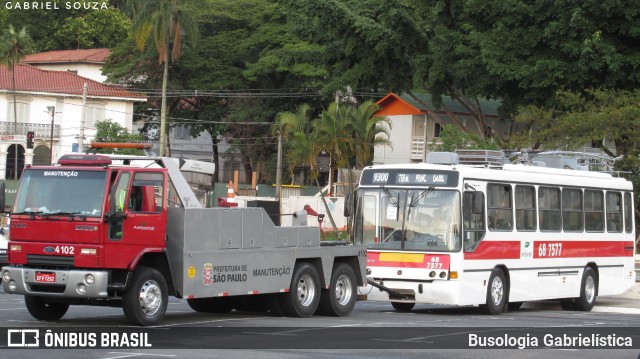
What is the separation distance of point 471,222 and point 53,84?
2189 inches

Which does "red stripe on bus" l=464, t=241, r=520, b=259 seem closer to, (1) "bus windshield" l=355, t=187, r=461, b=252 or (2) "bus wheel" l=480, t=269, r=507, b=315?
(2) "bus wheel" l=480, t=269, r=507, b=315

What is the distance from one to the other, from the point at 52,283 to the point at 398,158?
57.4 metres

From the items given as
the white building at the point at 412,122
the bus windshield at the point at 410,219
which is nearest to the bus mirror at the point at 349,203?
the bus windshield at the point at 410,219

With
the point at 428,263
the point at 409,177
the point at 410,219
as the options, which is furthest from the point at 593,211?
the point at 428,263

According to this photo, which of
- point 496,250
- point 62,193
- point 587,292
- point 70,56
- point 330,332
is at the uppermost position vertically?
point 70,56

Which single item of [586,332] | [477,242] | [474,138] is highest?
[474,138]

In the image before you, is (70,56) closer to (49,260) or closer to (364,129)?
(364,129)

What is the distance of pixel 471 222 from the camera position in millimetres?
22344

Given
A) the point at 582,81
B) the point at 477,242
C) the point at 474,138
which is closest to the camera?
the point at 477,242

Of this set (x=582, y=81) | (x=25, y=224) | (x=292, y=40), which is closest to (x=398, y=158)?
(x=292, y=40)

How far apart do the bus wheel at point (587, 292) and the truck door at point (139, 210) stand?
40.4ft

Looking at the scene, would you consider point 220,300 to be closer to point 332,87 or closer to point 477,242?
point 477,242

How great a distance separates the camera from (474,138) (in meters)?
51.9

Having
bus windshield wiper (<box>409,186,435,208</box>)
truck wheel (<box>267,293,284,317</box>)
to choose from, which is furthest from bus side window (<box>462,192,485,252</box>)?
truck wheel (<box>267,293,284,317</box>)
